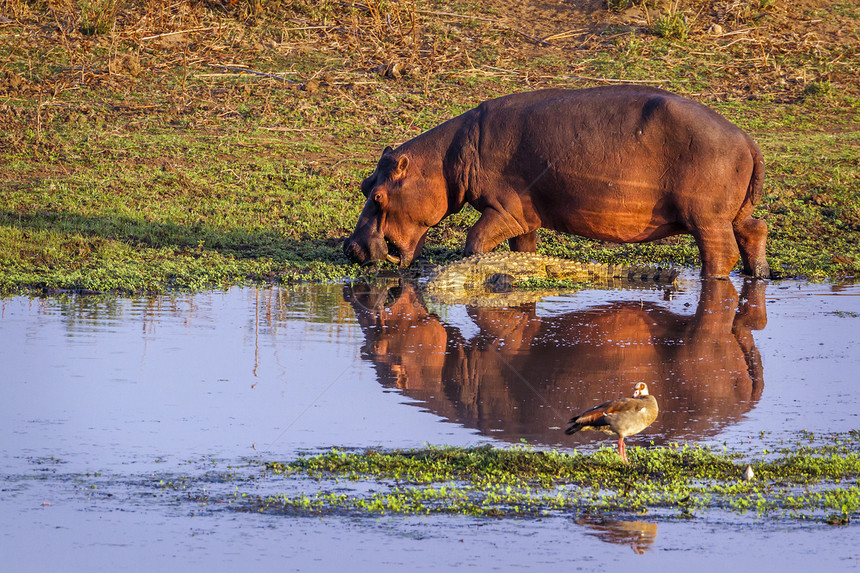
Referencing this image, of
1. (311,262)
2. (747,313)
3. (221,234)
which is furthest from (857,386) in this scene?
(221,234)

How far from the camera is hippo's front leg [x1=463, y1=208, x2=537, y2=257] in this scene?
10.5 m

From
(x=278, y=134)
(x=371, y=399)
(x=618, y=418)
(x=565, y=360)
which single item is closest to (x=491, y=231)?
(x=565, y=360)

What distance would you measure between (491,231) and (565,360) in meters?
3.25

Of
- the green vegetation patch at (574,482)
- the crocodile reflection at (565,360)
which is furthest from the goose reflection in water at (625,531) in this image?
the crocodile reflection at (565,360)

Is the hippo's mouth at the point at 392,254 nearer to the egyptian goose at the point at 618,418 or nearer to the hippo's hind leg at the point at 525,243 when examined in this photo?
the hippo's hind leg at the point at 525,243

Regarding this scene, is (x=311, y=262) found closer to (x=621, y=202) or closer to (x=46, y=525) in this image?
(x=621, y=202)

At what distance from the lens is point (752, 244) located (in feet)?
34.3

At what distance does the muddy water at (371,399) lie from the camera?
14.8 feet

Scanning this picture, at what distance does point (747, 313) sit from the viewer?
9047mm

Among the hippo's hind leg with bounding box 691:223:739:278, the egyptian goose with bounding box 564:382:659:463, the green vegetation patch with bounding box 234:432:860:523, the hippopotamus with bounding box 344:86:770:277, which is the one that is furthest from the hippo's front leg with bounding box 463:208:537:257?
the egyptian goose with bounding box 564:382:659:463

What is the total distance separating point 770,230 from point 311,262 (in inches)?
183

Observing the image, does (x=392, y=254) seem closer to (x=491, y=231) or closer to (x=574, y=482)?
(x=491, y=231)

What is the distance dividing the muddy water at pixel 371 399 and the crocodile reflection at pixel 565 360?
2cm

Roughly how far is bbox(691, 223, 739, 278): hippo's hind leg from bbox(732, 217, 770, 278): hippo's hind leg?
0.21m
